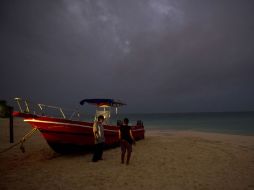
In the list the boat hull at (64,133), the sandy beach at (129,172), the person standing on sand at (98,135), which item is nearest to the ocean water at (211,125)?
the sandy beach at (129,172)

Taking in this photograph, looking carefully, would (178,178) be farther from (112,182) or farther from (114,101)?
(114,101)

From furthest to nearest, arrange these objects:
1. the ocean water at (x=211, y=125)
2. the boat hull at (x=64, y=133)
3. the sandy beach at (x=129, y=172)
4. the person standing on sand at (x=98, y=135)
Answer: the ocean water at (x=211, y=125)
the boat hull at (x=64, y=133)
the person standing on sand at (x=98, y=135)
the sandy beach at (x=129, y=172)

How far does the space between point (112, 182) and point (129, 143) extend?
211 cm

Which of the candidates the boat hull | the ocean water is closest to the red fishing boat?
the boat hull

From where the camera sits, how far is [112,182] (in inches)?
258

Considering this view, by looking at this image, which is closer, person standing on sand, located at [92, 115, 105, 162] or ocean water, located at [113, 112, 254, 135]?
person standing on sand, located at [92, 115, 105, 162]

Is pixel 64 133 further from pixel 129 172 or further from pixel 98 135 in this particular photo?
pixel 129 172

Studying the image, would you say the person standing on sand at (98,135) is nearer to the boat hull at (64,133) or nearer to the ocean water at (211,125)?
the boat hull at (64,133)

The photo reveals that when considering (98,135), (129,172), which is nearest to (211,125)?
(98,135)

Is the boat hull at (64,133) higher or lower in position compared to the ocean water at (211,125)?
higher

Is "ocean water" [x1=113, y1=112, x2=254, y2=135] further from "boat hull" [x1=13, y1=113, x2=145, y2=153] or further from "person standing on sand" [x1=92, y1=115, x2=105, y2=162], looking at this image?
"person standing on sand" [x1=92, y1=115, x2=105, y2=162]

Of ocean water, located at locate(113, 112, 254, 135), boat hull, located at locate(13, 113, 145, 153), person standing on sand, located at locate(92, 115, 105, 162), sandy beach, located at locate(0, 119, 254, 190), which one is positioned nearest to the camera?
sandy beach, located at locate(0, 119, 254, 190)

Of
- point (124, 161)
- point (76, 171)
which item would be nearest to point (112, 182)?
point (76, 171)

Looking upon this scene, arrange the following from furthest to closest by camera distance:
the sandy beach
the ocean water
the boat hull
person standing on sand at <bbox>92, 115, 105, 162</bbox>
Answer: the ocean water
the boat hull
person standing on sand at <bbox>92, 115, 105, 162</bbox>
the sandy beach
